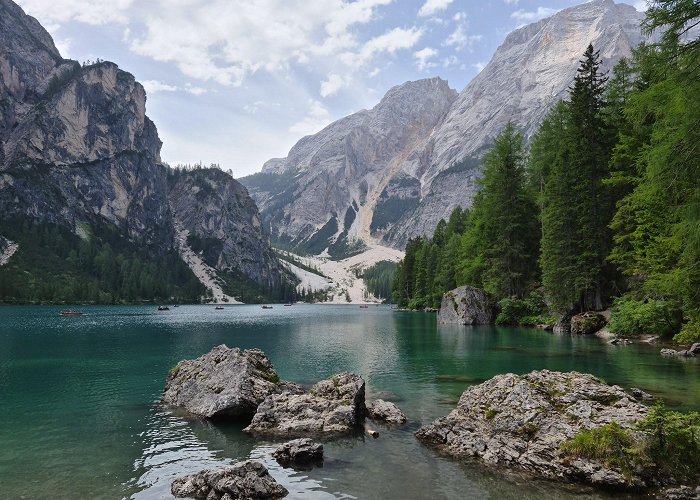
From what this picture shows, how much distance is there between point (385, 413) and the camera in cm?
2080

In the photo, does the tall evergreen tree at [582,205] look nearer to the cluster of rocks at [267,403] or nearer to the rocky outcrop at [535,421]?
the rocky outcrop at [535,421]

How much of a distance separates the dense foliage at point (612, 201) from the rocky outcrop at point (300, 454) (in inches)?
651

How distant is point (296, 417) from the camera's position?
20219 mm

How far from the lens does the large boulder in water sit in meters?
21.8

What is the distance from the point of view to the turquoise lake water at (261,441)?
1356 centimetres

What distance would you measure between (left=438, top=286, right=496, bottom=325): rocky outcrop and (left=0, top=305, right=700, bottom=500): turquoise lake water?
21672 millimetres

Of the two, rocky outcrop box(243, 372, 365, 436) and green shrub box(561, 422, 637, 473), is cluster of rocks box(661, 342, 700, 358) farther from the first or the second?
rocky outcrop box(243, 372, 365, 436)

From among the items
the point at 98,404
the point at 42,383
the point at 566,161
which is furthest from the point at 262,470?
the point at 566,161

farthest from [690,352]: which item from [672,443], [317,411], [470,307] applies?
[470,307]

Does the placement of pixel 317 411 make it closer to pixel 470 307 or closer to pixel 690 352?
pixel 690 352

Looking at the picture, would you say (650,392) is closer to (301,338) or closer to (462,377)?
(462,377)

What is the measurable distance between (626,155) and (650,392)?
96.8ft

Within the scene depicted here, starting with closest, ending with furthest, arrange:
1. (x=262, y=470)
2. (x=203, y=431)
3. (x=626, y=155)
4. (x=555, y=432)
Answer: (x=262, y=470)
(x=555, y=432)
(x=203, y=431)
(x=626, y=155)

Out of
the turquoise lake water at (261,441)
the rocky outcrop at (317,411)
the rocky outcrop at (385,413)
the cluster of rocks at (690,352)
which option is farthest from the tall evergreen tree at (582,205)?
the rocky outcrop at (317,411)
